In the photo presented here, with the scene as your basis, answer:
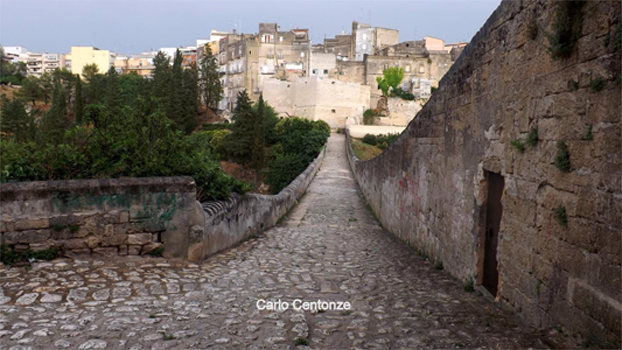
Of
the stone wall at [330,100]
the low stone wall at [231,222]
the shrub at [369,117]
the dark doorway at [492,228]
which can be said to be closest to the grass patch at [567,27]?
the dark doorway at [492,228]

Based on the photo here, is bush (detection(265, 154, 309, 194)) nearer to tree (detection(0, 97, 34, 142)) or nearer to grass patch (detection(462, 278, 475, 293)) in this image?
grass patch (detection(462, 278, 475, 293))

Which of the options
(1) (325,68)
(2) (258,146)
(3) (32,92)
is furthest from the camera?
Result: (3) (32,92)

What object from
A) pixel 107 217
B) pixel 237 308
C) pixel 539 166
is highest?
pixel 539 166

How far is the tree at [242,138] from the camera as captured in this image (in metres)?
38.0

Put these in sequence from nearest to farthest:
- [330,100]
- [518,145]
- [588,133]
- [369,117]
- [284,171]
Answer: [588,133] < [518,145] < [284,171] < [369,117] < [330,100]

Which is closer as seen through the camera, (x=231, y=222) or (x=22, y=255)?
(x=22, y=255)

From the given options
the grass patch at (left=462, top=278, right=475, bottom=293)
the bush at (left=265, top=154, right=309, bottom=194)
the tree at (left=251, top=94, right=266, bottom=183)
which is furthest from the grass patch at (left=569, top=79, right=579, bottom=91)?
the tree at (left=251, top=94, right=266, bottom=183)

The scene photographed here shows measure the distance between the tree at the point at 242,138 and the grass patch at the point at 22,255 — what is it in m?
32.9

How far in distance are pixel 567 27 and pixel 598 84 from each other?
1.81 ft

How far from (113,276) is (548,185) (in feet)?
14.1

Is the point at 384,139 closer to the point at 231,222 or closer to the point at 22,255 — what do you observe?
the point at 231,222

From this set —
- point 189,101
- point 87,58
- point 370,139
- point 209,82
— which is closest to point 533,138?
point 370,139

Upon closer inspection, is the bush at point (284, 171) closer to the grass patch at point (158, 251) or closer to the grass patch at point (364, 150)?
the grass patch at point (364, 150)

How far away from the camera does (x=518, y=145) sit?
4.26m
